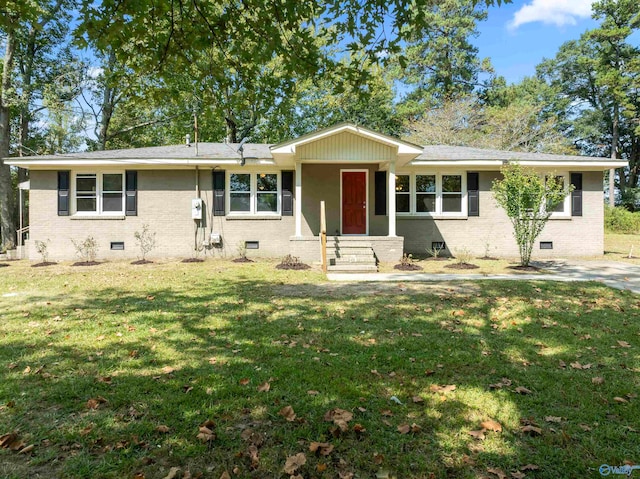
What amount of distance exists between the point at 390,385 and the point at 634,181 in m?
40.9

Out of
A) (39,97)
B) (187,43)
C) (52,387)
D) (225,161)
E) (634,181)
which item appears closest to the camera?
(52,387)

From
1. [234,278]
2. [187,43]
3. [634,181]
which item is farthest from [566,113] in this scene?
[187,43]

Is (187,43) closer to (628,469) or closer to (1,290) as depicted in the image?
(628,469)

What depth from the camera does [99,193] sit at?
12586 mm

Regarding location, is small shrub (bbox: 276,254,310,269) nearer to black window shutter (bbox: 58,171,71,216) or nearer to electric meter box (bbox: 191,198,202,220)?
electric meter box (bbox: 191,198,202,220)

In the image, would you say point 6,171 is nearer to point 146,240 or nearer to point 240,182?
point 146,240

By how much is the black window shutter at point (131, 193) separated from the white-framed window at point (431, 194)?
8.52 metres

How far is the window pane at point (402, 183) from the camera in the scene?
43.2ft

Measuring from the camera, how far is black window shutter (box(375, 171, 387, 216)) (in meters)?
12.9

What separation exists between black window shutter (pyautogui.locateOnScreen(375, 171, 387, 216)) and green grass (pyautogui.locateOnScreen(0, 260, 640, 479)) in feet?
22.5

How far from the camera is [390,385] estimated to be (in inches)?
127

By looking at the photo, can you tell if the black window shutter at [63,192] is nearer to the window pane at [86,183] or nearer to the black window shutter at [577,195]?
the window pane at [86,183]

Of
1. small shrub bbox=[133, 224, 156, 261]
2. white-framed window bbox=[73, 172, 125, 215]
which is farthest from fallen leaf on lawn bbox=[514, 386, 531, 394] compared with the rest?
white-framed window bbox=[73, 172, 125, 215]

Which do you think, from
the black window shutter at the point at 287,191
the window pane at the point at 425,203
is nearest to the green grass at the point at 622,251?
the window pane at the point at 425,203
